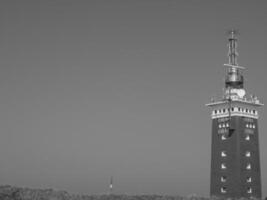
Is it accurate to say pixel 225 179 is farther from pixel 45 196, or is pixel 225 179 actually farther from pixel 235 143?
pixel 45 196

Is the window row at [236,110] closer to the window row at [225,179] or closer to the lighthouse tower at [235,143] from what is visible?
the lighthouse tower at [235,143]

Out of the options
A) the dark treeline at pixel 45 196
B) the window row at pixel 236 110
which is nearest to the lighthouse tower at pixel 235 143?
the window row at pixel 236 110

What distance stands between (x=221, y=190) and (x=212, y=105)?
13778 mm

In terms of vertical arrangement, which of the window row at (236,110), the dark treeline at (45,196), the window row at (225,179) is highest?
the window row at (236,110)

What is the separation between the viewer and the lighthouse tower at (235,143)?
7444cm

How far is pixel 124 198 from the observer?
35719mm

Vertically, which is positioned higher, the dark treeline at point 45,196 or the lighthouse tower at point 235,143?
the lighthouse tower at point 235,143

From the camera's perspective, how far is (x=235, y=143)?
246 feet

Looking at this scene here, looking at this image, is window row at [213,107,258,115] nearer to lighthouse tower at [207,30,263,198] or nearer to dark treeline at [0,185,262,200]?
lighthouse tower at [207,30,263,198]

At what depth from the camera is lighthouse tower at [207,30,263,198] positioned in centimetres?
7444

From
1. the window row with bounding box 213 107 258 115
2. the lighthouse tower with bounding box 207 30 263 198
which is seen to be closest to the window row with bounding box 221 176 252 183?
the lighthouse tower with bounding box 207 30 263 198

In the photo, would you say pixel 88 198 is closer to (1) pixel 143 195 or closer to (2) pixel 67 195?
(2) pixel 67 195

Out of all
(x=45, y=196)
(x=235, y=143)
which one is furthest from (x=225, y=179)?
(x=45, y=196)

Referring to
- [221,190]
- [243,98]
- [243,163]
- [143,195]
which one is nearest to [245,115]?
[243,98]
